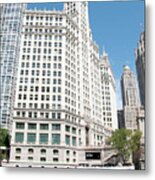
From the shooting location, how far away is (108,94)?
584 cm

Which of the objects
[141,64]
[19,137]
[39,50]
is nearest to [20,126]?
[19,137]

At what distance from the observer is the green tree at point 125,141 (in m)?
4.86

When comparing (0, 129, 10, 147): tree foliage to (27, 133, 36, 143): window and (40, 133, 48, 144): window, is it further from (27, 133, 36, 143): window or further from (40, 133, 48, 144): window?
(40, 133, 48, 144): window

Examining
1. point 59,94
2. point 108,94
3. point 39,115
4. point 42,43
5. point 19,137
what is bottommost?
point 19,137

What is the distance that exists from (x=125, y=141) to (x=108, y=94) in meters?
1.19

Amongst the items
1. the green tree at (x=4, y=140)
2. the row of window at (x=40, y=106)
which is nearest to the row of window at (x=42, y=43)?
the row of window at (x=40, y=106)

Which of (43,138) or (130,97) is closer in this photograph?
(130,97)

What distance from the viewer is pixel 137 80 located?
4.87 m

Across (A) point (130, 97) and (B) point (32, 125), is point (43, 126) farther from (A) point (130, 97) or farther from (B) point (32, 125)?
(A) point (130, 97)

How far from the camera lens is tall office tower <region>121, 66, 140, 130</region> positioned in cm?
491

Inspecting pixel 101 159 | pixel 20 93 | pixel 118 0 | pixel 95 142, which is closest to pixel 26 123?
pixel 20 93

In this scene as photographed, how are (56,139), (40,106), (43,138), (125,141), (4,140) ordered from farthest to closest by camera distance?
(40,106)
(43,138)
(56,139)
(4,140)
(125,141)

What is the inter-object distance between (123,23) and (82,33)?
1.47 m

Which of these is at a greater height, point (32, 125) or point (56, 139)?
point (32, 125)
